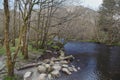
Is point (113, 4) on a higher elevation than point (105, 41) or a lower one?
higher

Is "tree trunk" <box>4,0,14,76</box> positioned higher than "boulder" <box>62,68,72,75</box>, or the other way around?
"tree trunk" <box>4,0,14,76</box>

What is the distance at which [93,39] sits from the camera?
52750 millimetres

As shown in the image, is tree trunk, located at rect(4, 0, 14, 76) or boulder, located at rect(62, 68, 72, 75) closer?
tree trunk, located at rect(4, 0, 14, 76)

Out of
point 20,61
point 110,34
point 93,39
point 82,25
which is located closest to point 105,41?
point 110,34

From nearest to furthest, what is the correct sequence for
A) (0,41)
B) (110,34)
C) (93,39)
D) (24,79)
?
(24,79)
(0,41)
(110,34)
(93,39)

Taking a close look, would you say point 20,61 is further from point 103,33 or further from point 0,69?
point 103,33

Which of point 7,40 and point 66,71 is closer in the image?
point 7,40

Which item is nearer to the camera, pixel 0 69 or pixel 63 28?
pixel 0 69

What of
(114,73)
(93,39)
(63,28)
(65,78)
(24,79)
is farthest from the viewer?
(93,39)

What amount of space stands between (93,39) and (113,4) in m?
11.5

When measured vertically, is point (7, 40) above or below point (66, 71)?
above

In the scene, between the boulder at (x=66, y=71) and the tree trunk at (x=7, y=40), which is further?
the boulder at (x=66, y=71)

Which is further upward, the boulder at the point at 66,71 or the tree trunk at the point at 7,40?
the tree trunk at the point at 7,40

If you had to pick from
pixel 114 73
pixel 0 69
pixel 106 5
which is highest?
pixel 106 5
